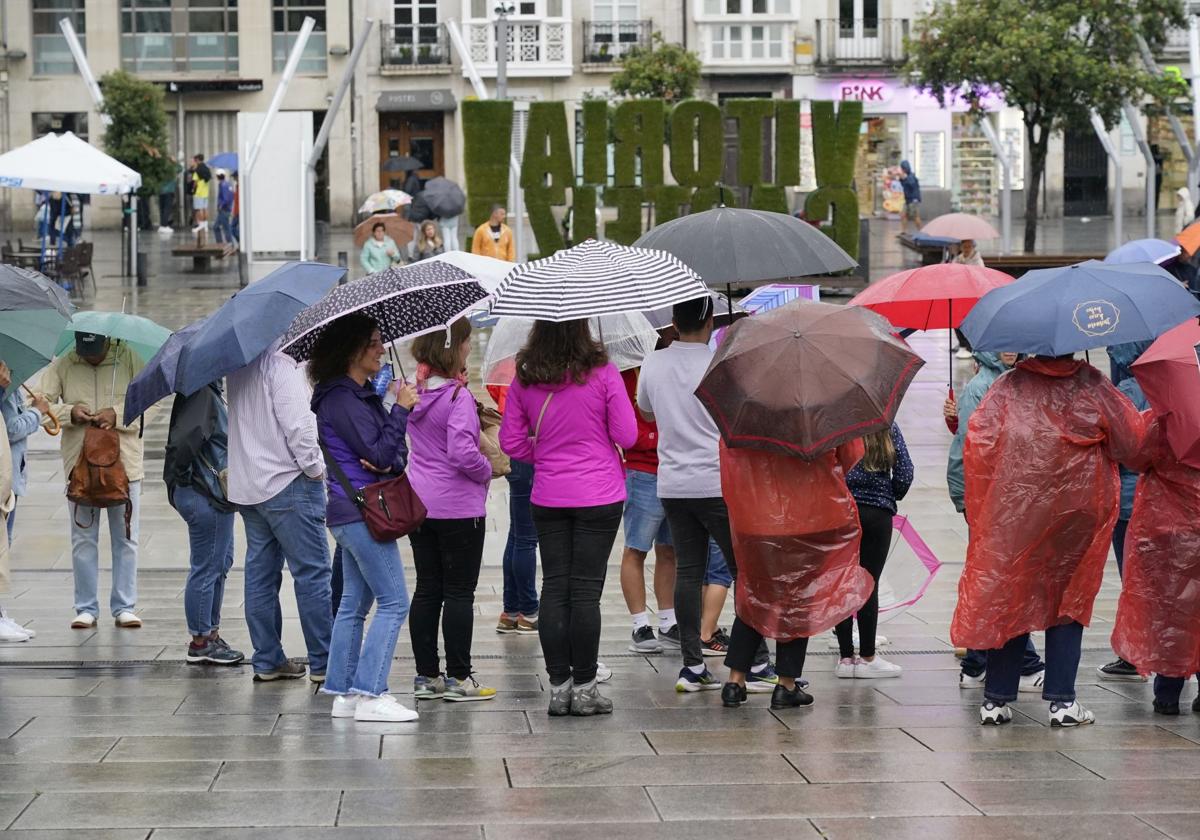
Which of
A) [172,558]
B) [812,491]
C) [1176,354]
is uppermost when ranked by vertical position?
[1176,354]

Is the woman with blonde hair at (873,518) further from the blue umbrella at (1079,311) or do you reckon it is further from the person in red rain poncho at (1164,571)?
the person in red rain poncho at (1164,571)

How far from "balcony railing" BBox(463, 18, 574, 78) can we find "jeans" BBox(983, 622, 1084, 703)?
38.9 meters

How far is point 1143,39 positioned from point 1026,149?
14.9 m

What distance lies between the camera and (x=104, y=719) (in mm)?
6543

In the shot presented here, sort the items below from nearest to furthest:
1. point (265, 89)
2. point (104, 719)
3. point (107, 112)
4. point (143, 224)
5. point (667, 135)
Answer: point (104, 719)
point (667, 135)
point (107, 112)
point (143, 224)
point (265, 89)

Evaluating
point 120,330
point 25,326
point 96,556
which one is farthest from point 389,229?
point 25,326

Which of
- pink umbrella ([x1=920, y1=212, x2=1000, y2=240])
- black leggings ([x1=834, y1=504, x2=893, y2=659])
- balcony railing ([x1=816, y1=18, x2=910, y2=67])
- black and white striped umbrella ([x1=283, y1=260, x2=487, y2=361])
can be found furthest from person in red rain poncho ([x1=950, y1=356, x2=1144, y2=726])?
balcony railing ([x1=816, y1=18, x2=910, y2=67])

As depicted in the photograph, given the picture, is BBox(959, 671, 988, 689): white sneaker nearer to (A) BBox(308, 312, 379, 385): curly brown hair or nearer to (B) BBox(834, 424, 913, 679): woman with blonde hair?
(B) BBox(834, 424, 913, 679): woman with blonde hair

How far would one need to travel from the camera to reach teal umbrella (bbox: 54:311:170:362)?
811cm

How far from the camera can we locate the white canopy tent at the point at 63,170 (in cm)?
2300

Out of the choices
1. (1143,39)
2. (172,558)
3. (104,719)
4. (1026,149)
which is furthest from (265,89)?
(104,719)

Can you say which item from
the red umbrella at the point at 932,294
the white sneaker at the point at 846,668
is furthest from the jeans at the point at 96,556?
the red umbrella at the point at 932,294

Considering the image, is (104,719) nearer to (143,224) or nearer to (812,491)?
(812,491)

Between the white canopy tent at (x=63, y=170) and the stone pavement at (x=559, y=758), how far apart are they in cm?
1579
